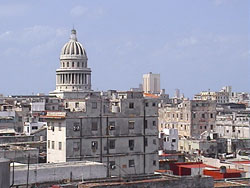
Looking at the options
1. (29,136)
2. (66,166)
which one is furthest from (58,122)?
(29,136)

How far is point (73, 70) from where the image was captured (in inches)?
5595

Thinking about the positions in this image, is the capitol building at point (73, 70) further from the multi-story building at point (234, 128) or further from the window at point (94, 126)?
the window at point (94, 126)

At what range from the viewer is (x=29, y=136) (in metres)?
57.1

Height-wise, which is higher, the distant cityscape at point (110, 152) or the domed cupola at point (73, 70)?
the domed cupola at point (73, 70)

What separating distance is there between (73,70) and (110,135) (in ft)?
328

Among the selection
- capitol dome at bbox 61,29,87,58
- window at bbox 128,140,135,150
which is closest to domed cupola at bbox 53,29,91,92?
capitol dome at bbox 61,29,87,58

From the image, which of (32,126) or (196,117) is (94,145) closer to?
(32,126)

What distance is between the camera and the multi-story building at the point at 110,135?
41844mm

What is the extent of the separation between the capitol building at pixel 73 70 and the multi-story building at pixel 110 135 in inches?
3739

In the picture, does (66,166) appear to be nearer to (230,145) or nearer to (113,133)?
(113,133)

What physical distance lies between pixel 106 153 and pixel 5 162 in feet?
91.1

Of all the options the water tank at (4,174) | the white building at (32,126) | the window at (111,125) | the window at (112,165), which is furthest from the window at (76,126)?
the water tank at (4,174)

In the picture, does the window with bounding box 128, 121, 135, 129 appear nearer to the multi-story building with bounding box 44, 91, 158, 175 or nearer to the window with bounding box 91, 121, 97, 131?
the multi-story building with bounding box 44, 91, 158, 175

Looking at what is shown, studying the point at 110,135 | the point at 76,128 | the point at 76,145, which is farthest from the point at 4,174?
the point at 110,135
